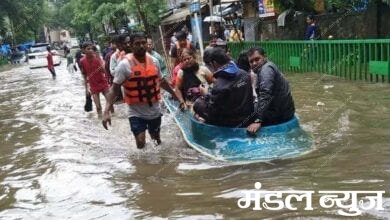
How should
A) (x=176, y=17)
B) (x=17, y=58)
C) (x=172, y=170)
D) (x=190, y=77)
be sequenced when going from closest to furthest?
(x=172, y=170) → (x=190, y=77) → (x=176, y=17) → (x=17, y=58)

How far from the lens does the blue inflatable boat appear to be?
6039 mm

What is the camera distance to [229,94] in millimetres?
6238

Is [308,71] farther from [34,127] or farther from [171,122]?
[34,127]

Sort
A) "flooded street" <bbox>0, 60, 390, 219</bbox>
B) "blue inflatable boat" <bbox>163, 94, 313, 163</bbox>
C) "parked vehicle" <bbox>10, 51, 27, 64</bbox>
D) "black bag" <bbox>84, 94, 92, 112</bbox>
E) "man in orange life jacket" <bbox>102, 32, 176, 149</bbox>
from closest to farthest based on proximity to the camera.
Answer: "flooded street" <bbox>0, 60, 390, 219</bbox> → "blue inflatable boat" <bbox>163, 94, 313, 163</bbox> → "man in orange life jacket" <bbox>102, 32, 176, 149</bbox> → "black bag" <bbox>84, 94, 92, 112</bbox> → "parked vehicle" <bbox>10, 51, 27, 64</bbox>

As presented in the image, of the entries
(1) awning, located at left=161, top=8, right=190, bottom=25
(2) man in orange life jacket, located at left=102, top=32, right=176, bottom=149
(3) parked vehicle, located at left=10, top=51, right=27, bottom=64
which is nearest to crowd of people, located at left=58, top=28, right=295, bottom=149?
(2) man in orange life jacket, located at left=102, top=32, right=176, bottom=149

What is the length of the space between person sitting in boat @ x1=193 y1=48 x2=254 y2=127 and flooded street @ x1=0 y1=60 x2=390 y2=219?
0.58 m

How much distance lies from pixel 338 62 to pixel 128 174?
830 cm

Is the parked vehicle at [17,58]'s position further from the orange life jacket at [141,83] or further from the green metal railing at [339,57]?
the orange life jacket at [141,83]

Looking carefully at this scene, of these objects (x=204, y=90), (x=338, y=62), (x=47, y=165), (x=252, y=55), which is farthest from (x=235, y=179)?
(x=338, y=62)

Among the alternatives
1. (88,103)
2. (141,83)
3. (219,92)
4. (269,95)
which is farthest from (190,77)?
(88,103)

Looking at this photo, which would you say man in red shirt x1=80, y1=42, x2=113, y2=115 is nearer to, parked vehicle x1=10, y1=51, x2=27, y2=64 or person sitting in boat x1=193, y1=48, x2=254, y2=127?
person sitting in boat x1=193, y1=48, x2=254, y2=127

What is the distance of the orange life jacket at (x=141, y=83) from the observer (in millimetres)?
6602

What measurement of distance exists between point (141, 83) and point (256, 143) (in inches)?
65.7

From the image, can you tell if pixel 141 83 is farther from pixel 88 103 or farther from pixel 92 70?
pixel 88 103
